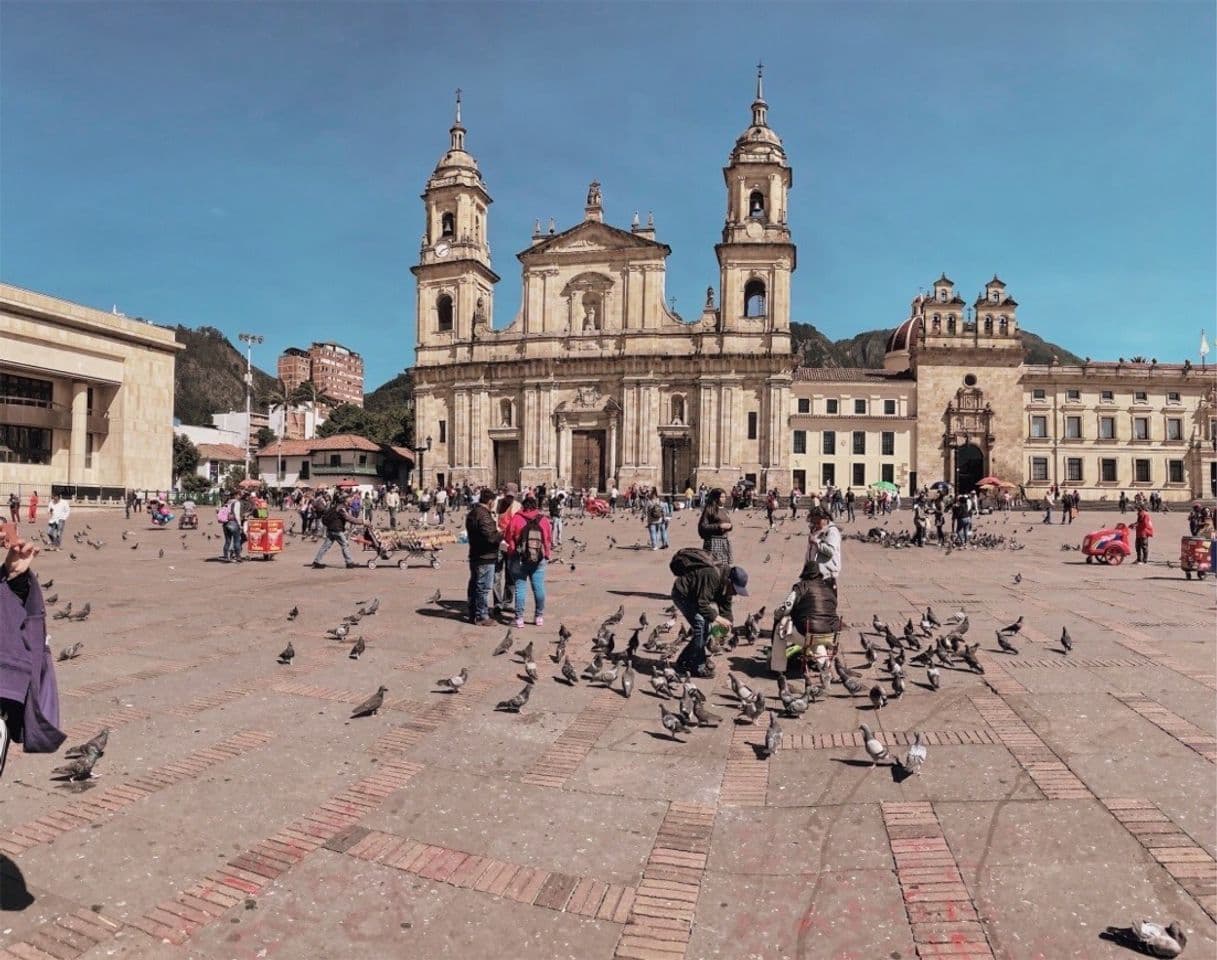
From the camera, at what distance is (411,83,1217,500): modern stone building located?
51.9 m

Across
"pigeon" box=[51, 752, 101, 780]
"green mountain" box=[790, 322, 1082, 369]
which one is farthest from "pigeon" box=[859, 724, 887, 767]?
"green mountain" box=[790, 322, 1082, 369]

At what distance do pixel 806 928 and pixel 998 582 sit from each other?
40.5ft

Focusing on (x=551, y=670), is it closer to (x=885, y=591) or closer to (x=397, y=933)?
(x=397, y=933)

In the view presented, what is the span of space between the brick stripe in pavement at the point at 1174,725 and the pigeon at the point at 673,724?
11.0 feet

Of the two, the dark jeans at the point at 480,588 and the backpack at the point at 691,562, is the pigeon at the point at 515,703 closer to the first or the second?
the backpack at the point at 691,562

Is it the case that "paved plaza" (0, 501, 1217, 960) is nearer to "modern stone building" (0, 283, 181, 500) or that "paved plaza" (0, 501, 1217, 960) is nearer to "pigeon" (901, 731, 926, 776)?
"pigeon" (901, 731, 926, 776)

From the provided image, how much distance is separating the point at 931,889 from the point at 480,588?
687 centimetres

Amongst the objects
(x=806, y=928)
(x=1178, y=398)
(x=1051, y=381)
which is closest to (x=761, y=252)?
(x=1051, y=381)

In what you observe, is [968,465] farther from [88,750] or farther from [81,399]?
[88,750]

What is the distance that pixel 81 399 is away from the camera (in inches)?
1607

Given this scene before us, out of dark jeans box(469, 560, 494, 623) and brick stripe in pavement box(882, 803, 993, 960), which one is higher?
dark jeans box(469, 560, 494, 623)

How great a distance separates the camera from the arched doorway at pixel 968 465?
5650cm

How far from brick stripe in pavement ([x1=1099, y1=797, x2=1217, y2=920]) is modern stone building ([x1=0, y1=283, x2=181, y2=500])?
44.9 meters

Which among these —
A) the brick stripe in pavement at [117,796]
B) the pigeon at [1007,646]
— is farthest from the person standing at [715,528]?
the brick stripe in pavement at [117,796]
